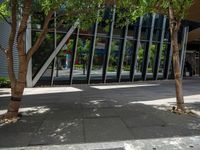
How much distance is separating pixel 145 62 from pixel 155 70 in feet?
4.66

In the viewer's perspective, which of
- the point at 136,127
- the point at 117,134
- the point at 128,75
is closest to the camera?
the point at 117,134

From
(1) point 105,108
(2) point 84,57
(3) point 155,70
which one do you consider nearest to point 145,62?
(3) point 155,70

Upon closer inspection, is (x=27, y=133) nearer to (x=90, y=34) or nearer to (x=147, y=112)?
(x=147, y=112)

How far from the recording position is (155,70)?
25.8 meters

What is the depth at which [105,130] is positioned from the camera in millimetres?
8016

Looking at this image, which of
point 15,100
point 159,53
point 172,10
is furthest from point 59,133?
point 159,53

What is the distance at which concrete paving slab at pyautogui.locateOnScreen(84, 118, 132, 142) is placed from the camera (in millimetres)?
7386

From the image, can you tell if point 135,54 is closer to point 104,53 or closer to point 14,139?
point 104,53

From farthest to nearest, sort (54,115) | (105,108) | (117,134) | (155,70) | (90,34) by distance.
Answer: (155,70), (90,34), (105,108), (54,115), (117,134)

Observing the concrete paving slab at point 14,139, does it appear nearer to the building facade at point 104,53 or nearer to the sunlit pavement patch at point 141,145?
the sunlit pavement patch at point 141,145

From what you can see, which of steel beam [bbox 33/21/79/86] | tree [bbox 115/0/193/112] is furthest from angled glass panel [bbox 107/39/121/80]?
tree [bbox 115/0/193/112]

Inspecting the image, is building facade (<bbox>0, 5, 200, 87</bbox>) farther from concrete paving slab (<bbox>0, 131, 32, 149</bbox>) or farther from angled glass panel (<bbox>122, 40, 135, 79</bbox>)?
concrete paving slab (<bbox>0, 131, 32, 149</bbox>)

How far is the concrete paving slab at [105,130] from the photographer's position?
739 centimetres

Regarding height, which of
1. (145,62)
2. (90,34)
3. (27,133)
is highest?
(90,34)
